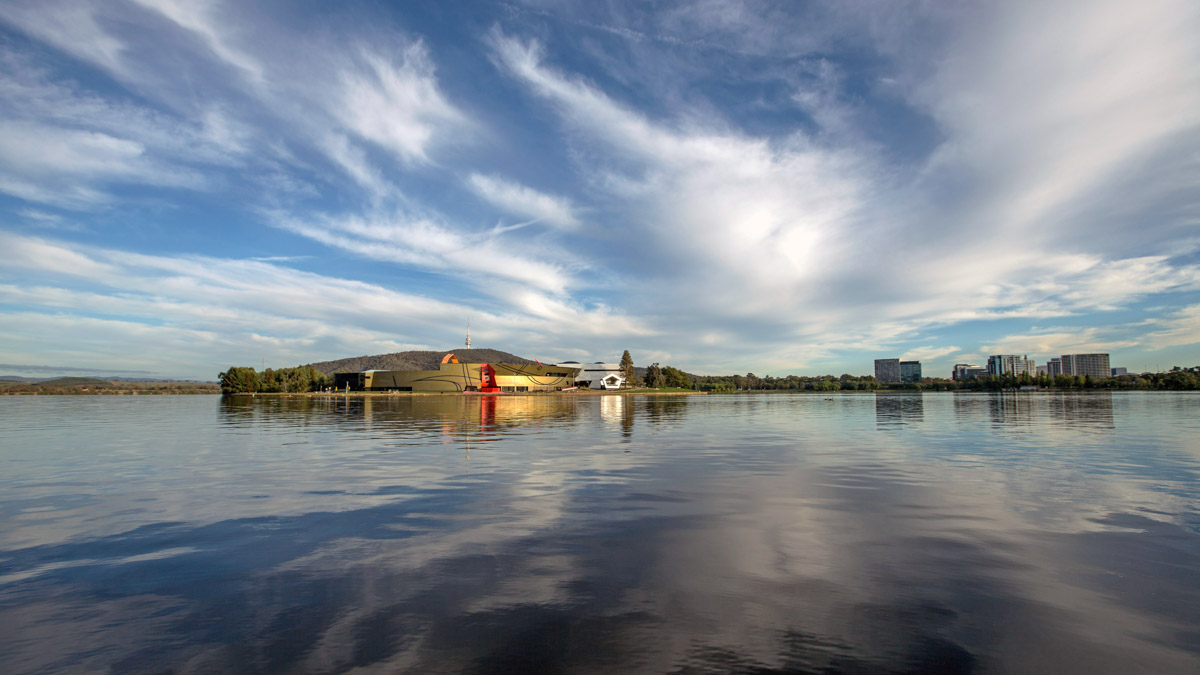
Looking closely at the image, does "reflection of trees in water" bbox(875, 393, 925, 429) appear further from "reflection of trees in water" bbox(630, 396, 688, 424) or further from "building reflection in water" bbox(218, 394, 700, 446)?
"building reflection in water" bbox(218, 394, 700, 446)

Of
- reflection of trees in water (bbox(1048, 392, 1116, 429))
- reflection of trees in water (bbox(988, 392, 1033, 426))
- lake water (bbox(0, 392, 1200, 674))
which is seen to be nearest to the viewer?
lake water (bbox(0, 392, 1200, 674))

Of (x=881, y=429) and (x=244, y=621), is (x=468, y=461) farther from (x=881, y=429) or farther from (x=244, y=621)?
(x=881, y=429)

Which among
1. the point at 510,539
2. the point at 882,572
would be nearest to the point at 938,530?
the point at 882,572

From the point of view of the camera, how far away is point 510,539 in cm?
1155

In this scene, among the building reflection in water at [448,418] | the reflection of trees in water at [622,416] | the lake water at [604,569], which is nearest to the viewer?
the lake water at [604,569]

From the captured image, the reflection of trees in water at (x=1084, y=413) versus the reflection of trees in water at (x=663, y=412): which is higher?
the reflection of trees in water at (x=1084, y=413)

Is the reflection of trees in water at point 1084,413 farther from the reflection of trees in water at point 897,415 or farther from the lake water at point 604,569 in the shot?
the lake water at point 604,569

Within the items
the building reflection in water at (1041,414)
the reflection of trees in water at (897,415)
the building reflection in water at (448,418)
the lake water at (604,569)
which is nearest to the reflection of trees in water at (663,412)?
the building reflection in water at (448,418)

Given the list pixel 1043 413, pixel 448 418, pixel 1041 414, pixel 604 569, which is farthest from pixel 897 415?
pixel 604 569

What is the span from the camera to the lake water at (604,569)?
21.6ft

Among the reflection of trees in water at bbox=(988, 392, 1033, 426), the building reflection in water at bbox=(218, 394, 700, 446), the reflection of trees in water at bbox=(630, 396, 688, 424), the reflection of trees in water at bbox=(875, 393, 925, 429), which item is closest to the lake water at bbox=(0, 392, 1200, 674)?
the building reflection in water at bbox=(218, 394, 700, 446)

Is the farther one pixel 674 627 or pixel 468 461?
pixel 468 461

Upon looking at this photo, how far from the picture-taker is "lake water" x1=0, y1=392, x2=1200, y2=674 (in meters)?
6.59

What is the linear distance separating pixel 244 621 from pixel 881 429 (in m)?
42.3
